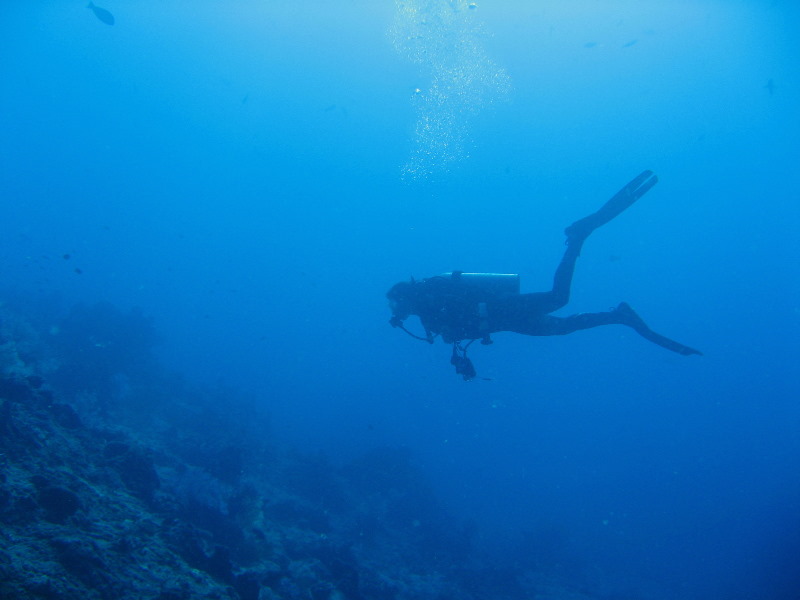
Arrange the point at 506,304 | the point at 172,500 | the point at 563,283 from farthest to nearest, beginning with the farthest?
1. the point at 172,500
2. the point at 506,304
3. the point at 563,283

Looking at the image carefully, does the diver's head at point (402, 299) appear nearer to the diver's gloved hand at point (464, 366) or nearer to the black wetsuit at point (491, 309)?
the black wetsuit at point (491, 309)

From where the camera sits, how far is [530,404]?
84.8 metres

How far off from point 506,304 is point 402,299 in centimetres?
195

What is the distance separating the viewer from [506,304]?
7711mm

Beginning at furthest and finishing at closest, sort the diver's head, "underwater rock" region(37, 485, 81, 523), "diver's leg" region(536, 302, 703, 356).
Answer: the diver's head
"diver's leg" region(536, 302, 703, 356)
"underwater rock" region(37, 485, 81, 523)

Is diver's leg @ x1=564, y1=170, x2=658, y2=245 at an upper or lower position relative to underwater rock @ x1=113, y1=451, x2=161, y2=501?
upper

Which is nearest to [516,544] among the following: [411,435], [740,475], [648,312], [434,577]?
[434,577]

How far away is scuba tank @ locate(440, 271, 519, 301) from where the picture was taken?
7801 mm

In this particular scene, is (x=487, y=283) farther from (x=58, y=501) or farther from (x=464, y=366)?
(x=58, y=501)

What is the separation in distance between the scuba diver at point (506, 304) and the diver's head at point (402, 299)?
20 mm

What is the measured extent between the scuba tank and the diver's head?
66cm

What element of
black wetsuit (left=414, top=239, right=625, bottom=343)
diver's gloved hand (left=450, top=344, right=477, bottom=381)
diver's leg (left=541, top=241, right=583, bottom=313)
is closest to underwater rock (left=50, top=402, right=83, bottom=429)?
black wetsuit (left=414, top=239, right=625, bottom=343)

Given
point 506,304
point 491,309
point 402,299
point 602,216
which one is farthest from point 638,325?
point 402,299

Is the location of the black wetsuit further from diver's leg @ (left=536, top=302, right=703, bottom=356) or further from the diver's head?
the diver's head
